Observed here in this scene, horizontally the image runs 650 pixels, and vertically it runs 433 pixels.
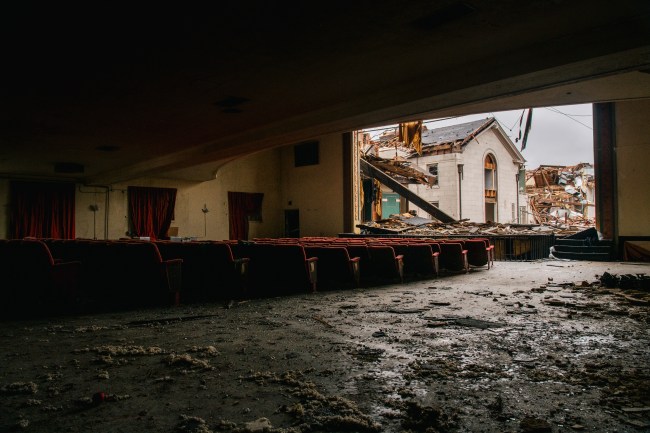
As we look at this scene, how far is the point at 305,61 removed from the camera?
15.3ft

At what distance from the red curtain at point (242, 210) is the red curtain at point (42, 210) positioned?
19.1 ft

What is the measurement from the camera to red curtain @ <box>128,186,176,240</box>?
15289mm

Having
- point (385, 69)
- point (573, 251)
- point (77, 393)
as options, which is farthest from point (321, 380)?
point (573, 251)

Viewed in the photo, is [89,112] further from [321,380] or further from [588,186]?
[588,186]

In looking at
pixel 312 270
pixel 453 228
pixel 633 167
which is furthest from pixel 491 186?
pixel 312 270

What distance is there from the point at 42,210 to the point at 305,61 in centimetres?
1294

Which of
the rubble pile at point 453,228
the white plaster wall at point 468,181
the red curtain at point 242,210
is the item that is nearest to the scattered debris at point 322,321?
the rubble pile at point 453,228

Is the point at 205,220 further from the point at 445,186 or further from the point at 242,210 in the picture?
the point at 445,186

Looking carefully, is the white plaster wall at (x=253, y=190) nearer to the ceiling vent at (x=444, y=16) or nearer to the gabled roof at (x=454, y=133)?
the gabled roof at (x=454, y=133)

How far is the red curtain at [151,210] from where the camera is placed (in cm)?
1529

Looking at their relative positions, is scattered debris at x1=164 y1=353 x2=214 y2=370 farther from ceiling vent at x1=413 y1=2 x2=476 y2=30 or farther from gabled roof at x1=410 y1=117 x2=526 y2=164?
gabled roof at x1=410 y1=117 x2=526 y2=164

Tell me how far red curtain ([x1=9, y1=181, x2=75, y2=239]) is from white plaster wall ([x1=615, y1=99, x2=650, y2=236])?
17.4 m

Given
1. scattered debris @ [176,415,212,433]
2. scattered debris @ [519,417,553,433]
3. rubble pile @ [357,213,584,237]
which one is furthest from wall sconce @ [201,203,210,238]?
scattered debris @ [519,417,553,433]

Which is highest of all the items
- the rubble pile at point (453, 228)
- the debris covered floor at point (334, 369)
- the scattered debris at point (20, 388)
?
the rubble pile at point (453, 228)
